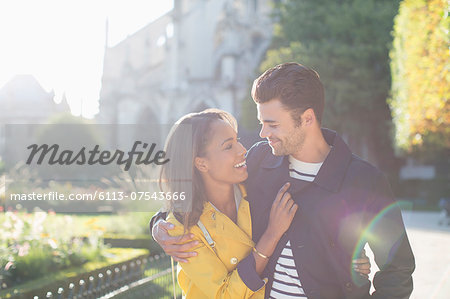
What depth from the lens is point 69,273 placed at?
19.0 ft

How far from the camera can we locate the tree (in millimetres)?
21172

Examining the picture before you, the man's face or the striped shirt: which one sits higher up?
the man's face

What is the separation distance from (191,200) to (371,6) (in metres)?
21.9

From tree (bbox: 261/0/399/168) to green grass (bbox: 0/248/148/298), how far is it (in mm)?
14695

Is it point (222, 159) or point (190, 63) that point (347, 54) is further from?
point (222, 159)

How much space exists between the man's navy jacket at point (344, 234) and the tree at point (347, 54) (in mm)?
18366

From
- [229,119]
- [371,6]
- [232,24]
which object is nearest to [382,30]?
[371,6]

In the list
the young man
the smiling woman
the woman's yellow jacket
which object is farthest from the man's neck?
the woman's yellow jacket

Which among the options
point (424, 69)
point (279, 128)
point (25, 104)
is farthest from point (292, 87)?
point (25, 104)

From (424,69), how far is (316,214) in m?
10.2

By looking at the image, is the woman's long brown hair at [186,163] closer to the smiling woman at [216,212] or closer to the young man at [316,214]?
the smiling woman at [216,212]

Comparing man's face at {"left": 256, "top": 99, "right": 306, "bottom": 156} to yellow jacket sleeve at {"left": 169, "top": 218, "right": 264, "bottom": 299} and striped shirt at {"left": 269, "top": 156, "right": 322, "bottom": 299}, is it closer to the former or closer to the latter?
striped shirt at {"left": 269, "top": 156, "right": 322, "bottom": 299}

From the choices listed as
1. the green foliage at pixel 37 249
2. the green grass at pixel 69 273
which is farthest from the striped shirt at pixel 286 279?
the green foliage at pixel 37 249

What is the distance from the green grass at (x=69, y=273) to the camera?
487 cm
